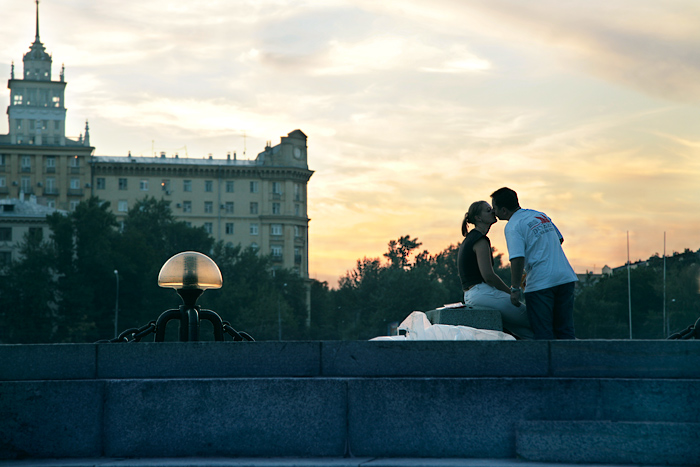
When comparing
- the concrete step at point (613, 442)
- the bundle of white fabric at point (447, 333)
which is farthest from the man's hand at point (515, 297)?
the concrete step at point (613, 442)

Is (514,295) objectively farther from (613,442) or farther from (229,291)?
(229,291)

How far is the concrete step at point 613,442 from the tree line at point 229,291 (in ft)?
185

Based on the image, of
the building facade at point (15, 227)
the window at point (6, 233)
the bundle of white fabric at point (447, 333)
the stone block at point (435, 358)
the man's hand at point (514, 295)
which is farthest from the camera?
the window at point (6, 233)

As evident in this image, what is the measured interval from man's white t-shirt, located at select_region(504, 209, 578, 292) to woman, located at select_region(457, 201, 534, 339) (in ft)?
0.89

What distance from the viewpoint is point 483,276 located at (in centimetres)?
803

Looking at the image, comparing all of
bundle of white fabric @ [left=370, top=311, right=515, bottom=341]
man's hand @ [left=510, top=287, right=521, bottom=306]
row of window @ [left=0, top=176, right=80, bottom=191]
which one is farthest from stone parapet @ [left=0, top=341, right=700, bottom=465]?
row of window @ [left=0, top=176, right=80, bottom=191]

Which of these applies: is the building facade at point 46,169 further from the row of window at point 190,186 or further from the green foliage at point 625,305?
the green foliage at point 625,305

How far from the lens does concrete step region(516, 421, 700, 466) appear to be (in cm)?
605

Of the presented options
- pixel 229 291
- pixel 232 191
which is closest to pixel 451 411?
pixel 229 291

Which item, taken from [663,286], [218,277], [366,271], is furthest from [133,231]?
[218,277]

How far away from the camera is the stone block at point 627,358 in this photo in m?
6.35

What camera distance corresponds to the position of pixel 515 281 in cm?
762

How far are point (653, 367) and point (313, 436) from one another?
2514 mm

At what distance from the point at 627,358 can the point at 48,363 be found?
4288 mm
